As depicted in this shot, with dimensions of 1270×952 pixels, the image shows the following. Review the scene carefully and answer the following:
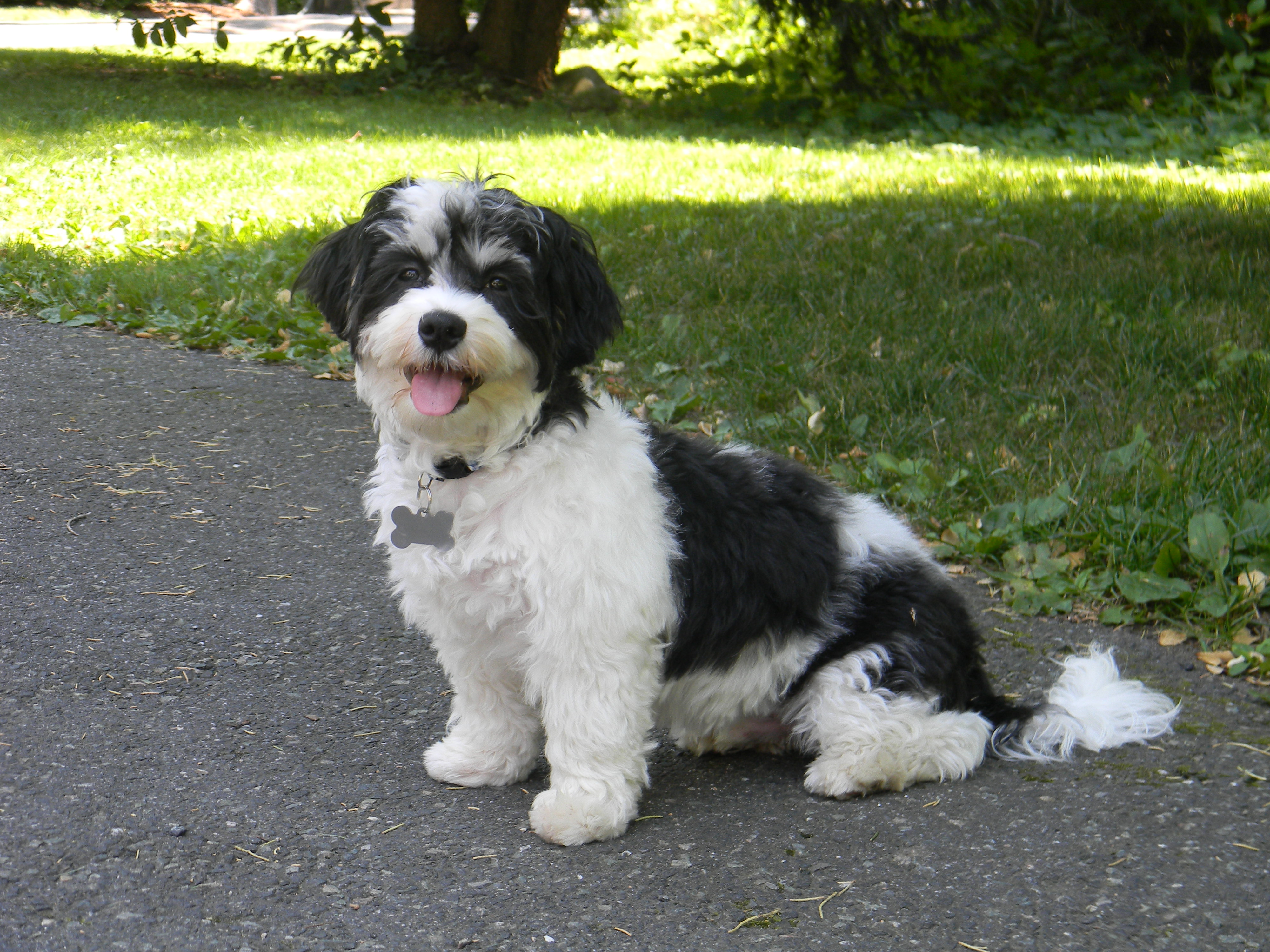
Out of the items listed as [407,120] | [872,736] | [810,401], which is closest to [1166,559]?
[872,736]

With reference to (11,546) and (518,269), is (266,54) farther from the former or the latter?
(518,269)

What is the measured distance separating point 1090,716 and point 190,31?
845 inches

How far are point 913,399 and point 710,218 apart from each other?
3.62m

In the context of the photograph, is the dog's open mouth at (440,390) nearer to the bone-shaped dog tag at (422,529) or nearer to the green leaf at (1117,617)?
the bone-shaped dog tag at (422,529)

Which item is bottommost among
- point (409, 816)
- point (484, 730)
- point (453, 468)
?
point (409, 816)

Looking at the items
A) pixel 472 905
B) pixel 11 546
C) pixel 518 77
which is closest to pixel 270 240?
pixel 11 546

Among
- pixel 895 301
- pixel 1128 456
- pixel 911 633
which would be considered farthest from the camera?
pixel 895 301

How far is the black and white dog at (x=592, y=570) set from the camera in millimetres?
2793

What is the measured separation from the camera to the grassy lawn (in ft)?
14.6

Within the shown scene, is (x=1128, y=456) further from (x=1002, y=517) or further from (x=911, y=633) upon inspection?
(x=911, y=633)

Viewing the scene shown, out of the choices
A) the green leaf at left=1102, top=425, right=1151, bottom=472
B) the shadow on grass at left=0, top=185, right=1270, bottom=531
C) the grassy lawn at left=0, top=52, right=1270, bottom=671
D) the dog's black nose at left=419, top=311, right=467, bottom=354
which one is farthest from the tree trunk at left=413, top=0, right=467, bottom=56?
the dog's black nose at left=419, top=311, right=467, bottom=354

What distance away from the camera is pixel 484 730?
317 centimetres

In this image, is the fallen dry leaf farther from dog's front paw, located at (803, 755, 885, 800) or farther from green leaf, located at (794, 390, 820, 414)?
green leaf, located at (794, 390, 820, 414)

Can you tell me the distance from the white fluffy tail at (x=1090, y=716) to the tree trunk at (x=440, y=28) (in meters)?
16.7
